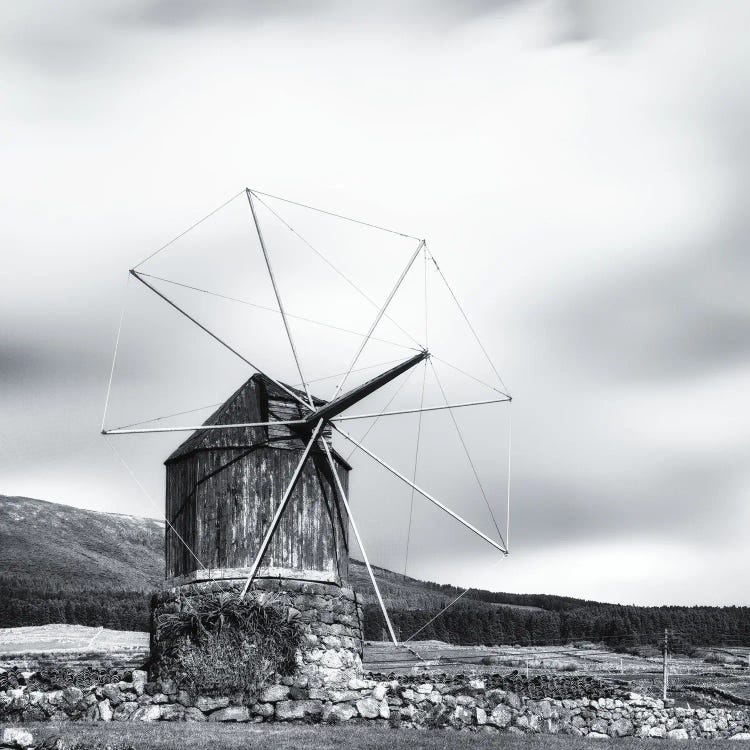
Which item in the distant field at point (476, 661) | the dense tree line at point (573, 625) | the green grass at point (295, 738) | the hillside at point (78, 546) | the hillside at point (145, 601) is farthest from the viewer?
the hillside at point (78, 546)

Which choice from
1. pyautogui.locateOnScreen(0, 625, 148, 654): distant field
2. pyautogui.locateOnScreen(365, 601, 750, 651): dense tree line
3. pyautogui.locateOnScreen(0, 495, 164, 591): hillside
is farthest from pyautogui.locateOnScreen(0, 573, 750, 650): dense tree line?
pyautogui.locateOnScreen(0, 495, 164, 591): hillside

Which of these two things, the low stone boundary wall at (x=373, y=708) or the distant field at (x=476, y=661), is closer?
the low stone boundary wall at (x=373, y=708)

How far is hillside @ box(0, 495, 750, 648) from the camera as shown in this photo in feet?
238

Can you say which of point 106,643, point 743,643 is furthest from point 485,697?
point 743,643

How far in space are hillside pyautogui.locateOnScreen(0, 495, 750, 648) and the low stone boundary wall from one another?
21.0ft

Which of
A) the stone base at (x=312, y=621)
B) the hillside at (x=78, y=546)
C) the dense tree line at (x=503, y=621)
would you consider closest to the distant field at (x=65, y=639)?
the dense tree line at (x=503, y=621)

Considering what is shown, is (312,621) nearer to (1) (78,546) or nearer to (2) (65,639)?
(2) (65,639)

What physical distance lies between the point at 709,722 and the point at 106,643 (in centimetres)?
3516

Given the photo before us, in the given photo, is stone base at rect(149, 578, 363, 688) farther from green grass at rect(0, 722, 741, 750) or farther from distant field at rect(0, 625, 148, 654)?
distant field at rect(0, 625, 148, 654)

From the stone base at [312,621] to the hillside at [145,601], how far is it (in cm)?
410

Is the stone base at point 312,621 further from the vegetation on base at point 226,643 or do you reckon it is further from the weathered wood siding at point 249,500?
the weathered wood siding at point 249,500

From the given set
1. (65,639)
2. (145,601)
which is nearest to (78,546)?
(145,601)

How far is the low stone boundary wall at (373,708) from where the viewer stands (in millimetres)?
20062

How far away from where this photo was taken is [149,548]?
486ft
